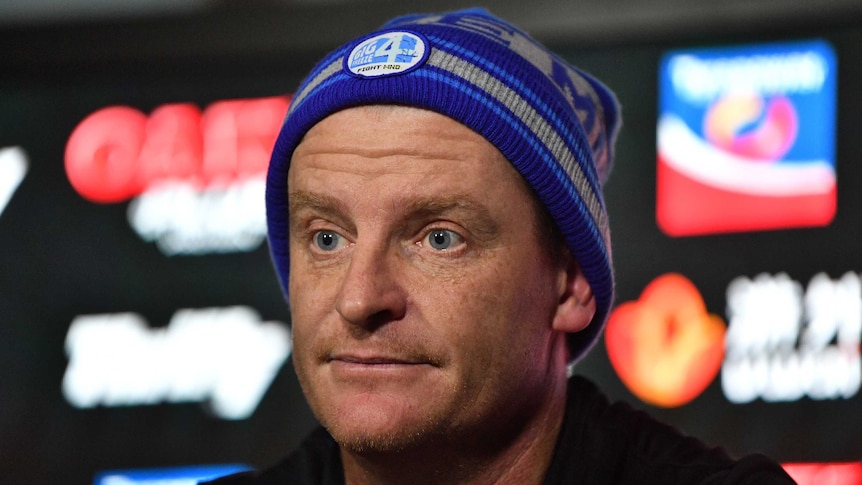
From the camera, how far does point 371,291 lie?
4.63ft

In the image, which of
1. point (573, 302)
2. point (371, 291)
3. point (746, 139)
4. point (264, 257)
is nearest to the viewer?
point (371, 291)

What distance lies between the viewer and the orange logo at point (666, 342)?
107 inches

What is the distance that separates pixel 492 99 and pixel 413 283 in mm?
249

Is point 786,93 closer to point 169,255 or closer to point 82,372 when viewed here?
point 169,255

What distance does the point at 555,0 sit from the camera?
2875 mm

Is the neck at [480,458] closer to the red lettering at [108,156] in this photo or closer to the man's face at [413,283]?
the man's face at [413,283]

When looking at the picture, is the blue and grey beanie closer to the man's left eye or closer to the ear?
the ear

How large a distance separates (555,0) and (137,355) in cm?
128

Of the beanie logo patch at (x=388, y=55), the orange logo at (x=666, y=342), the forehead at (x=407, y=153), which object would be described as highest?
the beanie logo patch at (x=388, y=55)

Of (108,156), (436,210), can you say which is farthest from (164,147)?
(436,210)

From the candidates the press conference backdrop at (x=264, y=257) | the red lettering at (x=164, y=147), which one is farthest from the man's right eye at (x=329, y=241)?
the red lettering at (x=164, y=147)

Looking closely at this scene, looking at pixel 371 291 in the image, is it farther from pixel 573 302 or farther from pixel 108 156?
pixel 108 156

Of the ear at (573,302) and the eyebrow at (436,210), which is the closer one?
the eyebrow at (436,210)

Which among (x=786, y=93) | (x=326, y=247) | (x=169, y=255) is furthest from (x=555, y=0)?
(x=326, y=247)
